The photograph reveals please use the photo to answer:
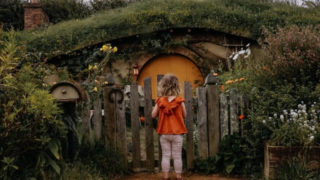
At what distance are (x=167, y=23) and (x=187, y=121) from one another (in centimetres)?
614

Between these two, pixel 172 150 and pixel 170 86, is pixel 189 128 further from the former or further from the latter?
pixel 170 86

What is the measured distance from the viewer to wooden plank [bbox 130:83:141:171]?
4539 millimetres

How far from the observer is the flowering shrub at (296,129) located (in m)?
3.81

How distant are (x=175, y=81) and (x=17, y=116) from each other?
1825 mm

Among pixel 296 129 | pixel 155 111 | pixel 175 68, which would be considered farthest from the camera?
pixel 175 68

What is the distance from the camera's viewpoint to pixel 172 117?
401 centimetres

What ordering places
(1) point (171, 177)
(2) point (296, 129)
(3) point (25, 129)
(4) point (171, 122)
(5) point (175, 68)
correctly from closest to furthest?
(3) point (25, 129) < (2) point (296, 129) < (4) point (171, 122) < (1) point (171, 177) < (5) point (175, 68)

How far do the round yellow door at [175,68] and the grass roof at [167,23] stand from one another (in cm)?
100

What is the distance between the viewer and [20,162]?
329cm

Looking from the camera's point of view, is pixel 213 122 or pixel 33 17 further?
pixel 33 17

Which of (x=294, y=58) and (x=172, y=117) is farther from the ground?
(x=294, y=58)

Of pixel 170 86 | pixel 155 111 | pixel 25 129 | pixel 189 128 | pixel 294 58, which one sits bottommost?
pixel 189 128

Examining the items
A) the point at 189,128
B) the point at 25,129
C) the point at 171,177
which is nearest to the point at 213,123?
the point at 189,128

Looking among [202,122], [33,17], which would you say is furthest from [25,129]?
[33,17]
